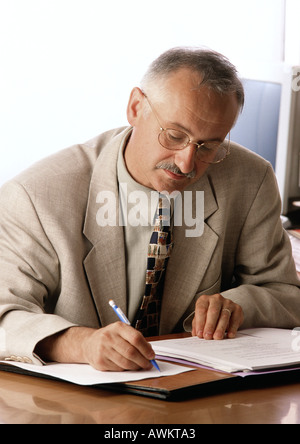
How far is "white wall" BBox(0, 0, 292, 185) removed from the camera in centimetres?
282

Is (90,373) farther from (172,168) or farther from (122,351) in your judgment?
(172,168)

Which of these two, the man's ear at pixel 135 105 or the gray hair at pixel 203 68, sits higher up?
the gray hair at pixel 203 68

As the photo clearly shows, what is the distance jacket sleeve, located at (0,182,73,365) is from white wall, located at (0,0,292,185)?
131 centimetres

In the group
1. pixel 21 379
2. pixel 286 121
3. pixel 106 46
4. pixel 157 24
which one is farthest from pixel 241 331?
pixel 157 24

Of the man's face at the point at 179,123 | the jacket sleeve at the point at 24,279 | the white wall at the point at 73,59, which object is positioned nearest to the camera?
the jacket sleeve at the point at 24,279

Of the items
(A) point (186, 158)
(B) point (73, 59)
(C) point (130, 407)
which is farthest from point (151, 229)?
(B) point (73, 59)

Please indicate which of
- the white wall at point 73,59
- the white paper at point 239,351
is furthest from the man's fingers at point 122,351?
the white wall at point 73,59

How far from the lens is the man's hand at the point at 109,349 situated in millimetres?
1181

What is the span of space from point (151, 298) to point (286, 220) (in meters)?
1.22

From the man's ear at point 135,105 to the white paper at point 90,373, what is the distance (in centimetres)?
74

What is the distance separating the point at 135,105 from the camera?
1.72 m

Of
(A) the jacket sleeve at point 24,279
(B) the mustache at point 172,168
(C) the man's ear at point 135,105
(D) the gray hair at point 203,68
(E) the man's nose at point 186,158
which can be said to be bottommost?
(A) the jacket sleeve at point 24,279

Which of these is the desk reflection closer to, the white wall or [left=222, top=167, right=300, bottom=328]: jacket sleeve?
[left=222, top=167, right=300, bottom=328]: jacket sleeve

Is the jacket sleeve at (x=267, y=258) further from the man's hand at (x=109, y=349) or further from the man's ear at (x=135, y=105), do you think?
the man's hand at (x=109, y=349)
